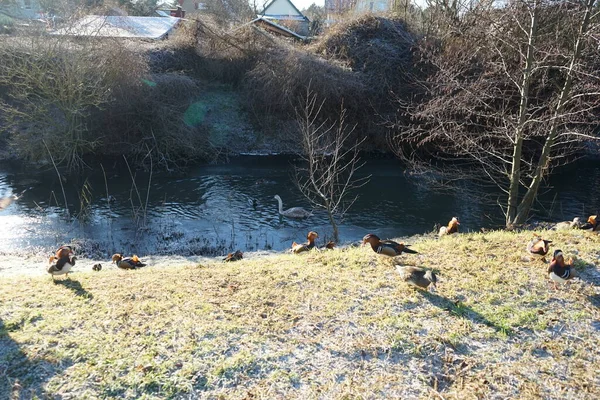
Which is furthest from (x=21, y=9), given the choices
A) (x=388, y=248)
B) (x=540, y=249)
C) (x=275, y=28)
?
(x=540, y=249)

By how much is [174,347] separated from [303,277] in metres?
2.06

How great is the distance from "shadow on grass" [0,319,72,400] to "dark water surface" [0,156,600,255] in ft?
26.5

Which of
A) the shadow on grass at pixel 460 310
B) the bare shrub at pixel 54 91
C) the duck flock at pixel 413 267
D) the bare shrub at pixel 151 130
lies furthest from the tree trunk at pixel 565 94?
the bare shrub at pixel 54 91

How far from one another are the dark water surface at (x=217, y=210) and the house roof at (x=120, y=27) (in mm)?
6801

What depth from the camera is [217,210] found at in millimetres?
16328

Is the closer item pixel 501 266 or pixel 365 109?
pixel 501 266

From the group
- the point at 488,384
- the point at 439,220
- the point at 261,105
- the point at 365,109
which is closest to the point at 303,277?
the point at 488,384

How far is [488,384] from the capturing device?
395 centimetres

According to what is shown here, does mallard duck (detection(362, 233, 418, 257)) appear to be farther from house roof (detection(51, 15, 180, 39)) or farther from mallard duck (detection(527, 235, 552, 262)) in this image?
house roof (detection(51, 15, 180, 39))

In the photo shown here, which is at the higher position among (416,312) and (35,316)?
(416,312)

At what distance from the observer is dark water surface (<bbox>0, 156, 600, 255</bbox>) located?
13664 mm

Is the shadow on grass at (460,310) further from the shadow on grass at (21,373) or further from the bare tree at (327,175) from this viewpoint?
the bare tree at (327,175)

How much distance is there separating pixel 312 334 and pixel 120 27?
2977cm

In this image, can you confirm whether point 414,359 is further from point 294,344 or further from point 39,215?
point 39,215
